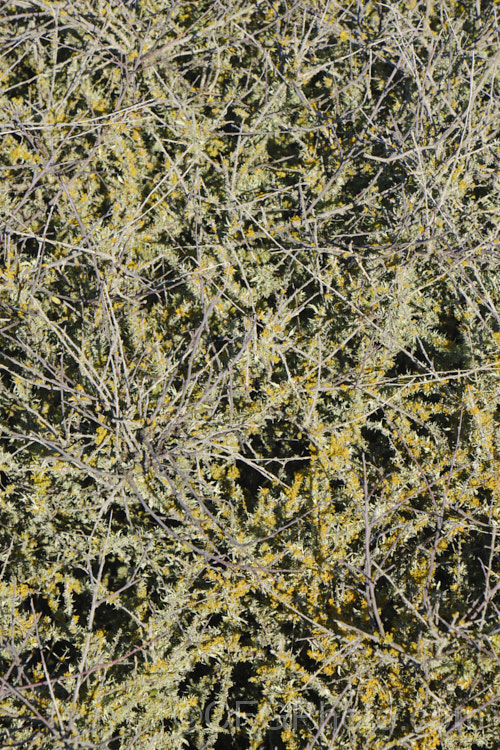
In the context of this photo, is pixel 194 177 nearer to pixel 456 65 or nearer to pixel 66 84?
pixel 66 84

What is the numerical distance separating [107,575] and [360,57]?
2.85 m

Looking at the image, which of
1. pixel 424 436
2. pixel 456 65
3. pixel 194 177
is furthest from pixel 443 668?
pixel 456 65

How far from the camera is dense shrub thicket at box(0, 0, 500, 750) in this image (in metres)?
2.22

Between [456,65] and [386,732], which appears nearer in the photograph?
[386,732]

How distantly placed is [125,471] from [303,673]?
1.11m

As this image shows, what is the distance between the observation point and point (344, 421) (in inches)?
98.0

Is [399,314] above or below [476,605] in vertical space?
above

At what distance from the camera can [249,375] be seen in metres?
2.42

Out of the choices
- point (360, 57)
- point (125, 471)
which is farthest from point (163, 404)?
point (360, 57)

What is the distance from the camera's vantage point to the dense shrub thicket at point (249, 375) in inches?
87.6

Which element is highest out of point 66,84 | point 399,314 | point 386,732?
point 66,84

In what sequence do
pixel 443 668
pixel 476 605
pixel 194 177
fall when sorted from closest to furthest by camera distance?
pixel 443 668 < pixel 476 605 < pixel 194 177

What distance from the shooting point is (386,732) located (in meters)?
2.19

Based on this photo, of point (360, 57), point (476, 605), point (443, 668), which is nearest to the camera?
point (443, 668)
